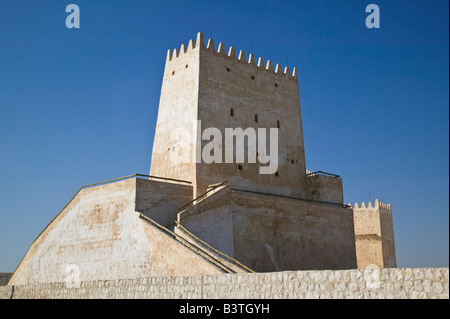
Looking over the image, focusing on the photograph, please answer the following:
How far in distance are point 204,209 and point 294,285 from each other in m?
8.54

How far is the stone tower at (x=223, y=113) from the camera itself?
21516mm

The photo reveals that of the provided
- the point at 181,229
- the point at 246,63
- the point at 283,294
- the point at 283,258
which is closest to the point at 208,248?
the point at 181,229

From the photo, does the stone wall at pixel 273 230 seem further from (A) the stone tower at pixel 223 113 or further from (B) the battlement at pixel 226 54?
(B) the battlement at pixel 226 54

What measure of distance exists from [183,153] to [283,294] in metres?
12.5

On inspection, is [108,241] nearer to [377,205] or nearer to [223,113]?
[223,113]

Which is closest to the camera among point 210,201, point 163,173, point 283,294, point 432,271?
point 432,271

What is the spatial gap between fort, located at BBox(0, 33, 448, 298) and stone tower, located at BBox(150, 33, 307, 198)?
56mm

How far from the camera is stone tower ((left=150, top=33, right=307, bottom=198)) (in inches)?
847

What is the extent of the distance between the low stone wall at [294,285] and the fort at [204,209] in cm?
15

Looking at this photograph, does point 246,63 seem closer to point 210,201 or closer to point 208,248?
point 210,201

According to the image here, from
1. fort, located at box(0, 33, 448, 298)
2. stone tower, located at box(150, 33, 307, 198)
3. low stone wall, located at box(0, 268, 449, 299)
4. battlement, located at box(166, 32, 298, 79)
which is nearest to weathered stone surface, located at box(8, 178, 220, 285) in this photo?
fort, located at box(0, 33, 448, 298)

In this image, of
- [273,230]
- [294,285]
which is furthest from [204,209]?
[294,285]

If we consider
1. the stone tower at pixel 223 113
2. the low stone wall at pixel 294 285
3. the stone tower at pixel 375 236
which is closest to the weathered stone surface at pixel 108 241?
the low stone wall at pixel 294 285

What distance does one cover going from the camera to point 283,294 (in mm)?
9805
